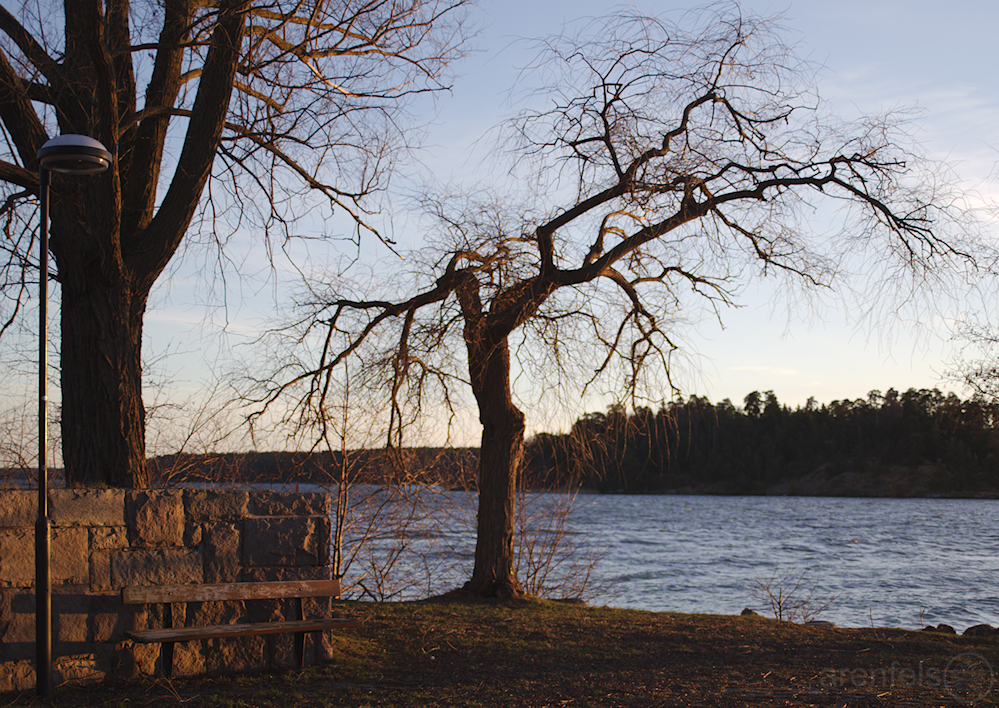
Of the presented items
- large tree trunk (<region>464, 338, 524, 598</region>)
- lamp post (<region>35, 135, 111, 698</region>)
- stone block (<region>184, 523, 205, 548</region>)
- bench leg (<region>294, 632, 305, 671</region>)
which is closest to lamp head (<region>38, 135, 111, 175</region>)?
lamp post (<region>35, 135, 111, 698</region>)

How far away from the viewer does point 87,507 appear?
15.0 ft

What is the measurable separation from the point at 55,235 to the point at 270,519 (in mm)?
2596

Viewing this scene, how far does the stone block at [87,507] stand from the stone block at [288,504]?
835mm

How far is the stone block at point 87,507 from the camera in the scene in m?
4.49

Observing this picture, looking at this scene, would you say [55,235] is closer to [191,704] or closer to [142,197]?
[142,197]

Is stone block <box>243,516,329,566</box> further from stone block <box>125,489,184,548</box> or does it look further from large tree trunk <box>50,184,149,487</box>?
large tree trunk <box>50,184,149,487</box>

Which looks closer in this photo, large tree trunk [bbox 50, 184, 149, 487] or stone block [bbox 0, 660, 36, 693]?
stone block [bbox 0, 660, 36, 693]

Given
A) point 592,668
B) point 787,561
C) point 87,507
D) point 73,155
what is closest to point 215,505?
point 87,507

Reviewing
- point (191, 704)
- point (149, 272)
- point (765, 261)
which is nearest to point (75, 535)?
point (191, 704)

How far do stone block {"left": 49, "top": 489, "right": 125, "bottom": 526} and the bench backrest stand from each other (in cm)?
45

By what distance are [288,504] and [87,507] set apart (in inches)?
49.3

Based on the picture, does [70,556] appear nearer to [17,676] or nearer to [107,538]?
[107,538]

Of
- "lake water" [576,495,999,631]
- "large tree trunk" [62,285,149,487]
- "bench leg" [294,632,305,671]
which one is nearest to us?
"bench leg" [294,632,305,671]

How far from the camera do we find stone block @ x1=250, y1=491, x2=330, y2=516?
5219 mm
